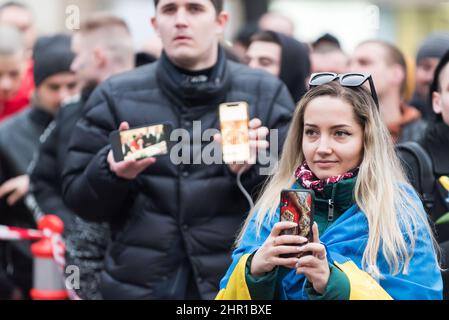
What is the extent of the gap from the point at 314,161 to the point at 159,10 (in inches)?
67.3

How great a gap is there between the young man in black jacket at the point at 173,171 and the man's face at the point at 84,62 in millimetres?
1349

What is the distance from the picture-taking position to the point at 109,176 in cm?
480

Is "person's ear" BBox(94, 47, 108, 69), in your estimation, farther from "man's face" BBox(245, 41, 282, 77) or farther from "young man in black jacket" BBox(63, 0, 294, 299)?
"young man in black jacket" BBox(63, 0, 294, 299)

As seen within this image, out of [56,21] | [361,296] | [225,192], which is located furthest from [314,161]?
[56,21]

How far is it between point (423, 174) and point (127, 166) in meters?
1.37

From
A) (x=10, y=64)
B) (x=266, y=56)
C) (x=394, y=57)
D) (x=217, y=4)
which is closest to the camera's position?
(x=217, y=4)

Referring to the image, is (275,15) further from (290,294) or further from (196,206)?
(290,294)

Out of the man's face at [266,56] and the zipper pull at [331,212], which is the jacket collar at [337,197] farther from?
the man's face at [266,56]

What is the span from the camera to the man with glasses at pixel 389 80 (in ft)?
21.6

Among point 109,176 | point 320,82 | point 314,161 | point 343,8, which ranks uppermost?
point 320,82

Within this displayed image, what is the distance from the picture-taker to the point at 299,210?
3465mm

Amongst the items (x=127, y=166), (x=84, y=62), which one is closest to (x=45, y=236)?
(x=84, y=62)

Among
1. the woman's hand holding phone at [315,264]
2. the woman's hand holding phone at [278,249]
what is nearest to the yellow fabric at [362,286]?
the woman's hand holding phone at [315,264]

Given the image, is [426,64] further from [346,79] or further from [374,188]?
[374,188]
